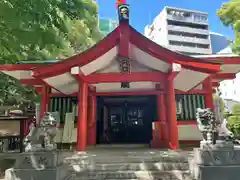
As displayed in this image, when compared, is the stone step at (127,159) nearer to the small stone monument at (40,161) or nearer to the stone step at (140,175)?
the stone step at (140,175)

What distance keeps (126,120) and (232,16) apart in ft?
34.9

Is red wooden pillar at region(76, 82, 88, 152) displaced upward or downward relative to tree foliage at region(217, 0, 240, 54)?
downward

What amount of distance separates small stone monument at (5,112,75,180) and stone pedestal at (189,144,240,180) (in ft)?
10.2

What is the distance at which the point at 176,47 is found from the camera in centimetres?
6681

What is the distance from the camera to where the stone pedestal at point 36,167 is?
15.8 feet

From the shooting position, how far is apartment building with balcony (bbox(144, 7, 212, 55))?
66262mm

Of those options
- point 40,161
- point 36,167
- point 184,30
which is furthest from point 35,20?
point 184,30

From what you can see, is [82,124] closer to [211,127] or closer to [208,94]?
[211,127]

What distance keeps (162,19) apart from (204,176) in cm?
6737

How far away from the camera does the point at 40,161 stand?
491 centimetres

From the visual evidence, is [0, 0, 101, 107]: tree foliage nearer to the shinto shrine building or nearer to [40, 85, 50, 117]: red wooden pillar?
the shinto shrine building

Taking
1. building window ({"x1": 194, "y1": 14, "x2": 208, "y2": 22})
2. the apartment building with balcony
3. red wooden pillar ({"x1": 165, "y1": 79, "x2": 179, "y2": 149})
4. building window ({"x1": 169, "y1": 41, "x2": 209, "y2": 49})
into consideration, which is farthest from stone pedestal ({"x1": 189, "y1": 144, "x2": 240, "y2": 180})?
building window ({"x1": 194, "y1": 14, "x2": 208, "y2": 22})

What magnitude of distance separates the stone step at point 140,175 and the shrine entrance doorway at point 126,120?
538cm

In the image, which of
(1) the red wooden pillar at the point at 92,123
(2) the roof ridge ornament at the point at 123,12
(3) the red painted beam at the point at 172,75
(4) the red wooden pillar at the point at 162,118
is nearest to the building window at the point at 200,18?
(4) the red wooden pillar at the point at 162,118
